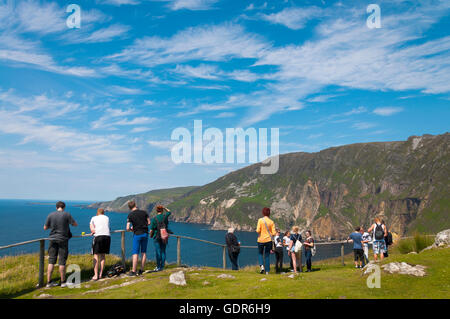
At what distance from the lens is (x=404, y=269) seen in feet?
30.3

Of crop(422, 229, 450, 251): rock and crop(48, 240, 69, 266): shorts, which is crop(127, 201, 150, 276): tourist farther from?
crop(422, 229, 450, 251): rock

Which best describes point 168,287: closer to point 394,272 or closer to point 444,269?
point 394,272

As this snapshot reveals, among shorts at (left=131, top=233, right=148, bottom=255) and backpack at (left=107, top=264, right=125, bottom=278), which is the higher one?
shorts at (left=131, top=233, right=148, bottom=255)

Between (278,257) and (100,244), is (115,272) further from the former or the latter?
(278,257)

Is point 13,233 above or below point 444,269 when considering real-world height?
below

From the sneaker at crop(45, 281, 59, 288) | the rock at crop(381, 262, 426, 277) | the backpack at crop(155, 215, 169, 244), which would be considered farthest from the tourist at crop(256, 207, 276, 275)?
the sneaker at crop(45, 281, 59, 288)

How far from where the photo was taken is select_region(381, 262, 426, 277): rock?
9072 mm

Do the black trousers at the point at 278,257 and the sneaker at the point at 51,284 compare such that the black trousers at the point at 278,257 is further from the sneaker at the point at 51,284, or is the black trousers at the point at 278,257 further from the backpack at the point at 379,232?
the sneaker at the point at 51,284

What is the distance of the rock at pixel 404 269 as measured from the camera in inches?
357

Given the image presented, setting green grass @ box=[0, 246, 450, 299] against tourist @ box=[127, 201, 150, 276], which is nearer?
green grass @ box=[0, 246, 450, 299]
